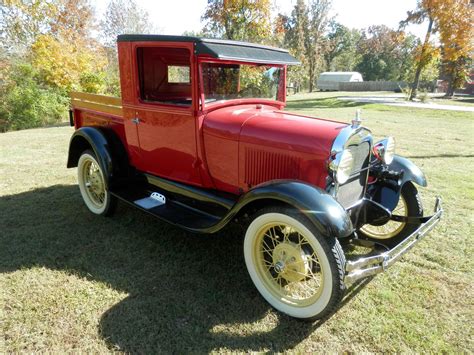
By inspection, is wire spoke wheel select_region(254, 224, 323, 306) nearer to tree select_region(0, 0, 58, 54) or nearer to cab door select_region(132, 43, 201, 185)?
cab door select_region(132, 43, 201, 185)

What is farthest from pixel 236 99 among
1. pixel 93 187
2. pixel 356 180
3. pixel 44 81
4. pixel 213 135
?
pixel 44 81

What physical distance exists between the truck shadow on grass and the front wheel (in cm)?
→ 14

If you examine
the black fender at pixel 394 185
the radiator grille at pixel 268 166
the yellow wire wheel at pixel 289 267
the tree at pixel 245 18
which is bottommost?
the yellow wire wheel at pixel 289 267

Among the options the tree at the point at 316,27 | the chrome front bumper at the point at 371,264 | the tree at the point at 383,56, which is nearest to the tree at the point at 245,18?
the chrome front bumper at the point at 371,264

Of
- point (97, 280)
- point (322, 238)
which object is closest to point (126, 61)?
point (97, 280)

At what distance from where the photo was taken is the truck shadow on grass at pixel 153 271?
7.79ft

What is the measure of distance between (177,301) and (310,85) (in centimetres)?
4153

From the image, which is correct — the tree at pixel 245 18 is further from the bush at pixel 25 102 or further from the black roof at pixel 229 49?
the black roof at pixel 229 49

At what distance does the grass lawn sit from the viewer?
7.68ft

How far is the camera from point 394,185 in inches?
128

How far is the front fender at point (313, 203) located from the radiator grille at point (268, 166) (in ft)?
1.11

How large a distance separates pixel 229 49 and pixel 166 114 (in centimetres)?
92

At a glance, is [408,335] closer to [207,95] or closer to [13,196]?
[207,95]

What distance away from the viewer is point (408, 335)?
7.86 feet
